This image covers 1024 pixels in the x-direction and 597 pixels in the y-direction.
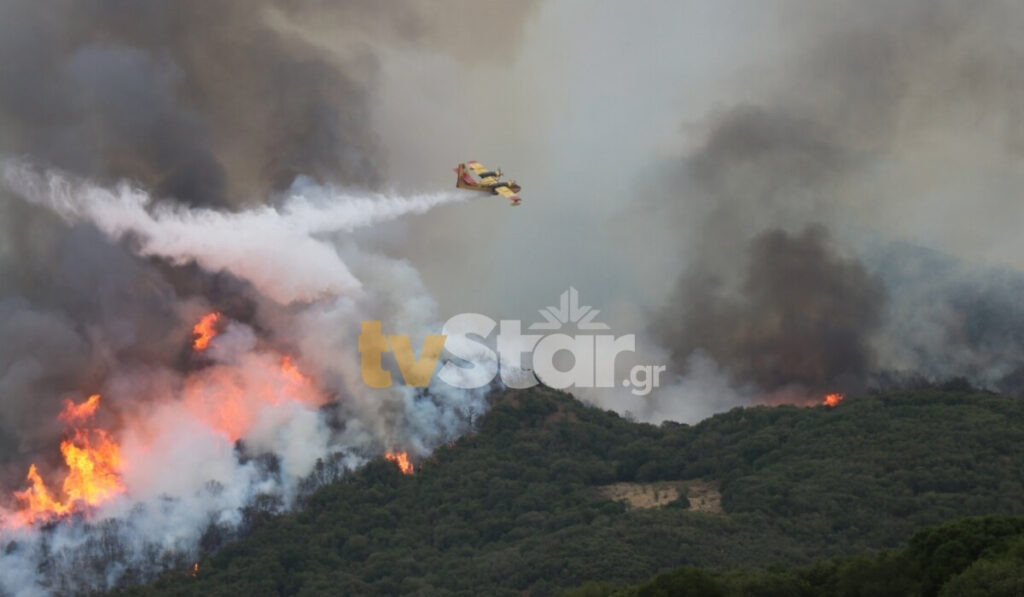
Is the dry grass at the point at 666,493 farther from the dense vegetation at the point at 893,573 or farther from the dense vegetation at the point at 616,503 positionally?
the dense vegetation at the point at 893,573

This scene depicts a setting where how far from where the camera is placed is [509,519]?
15162 centimetres

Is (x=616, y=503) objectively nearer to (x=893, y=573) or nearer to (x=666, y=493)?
(x=666, y=493)

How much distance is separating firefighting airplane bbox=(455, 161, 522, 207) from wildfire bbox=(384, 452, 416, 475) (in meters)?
36.0

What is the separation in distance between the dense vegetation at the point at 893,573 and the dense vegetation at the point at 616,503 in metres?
21.9

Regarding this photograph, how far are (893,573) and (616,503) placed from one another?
5019cm

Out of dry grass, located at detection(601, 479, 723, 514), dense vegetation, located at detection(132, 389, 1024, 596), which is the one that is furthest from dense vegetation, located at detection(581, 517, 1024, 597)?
dry grass, located at detection(601, 479, 723, 514)

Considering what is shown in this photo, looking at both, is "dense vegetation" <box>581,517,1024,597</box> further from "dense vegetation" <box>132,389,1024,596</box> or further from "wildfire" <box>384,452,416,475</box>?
"wildfire" <box>384,452,416,475</box>

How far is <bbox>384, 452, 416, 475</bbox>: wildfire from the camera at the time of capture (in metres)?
158

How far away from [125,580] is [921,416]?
70146 mm

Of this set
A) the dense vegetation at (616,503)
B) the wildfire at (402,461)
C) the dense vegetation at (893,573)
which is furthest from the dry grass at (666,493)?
the dense vegetation at (893,573)

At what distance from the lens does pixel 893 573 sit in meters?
102

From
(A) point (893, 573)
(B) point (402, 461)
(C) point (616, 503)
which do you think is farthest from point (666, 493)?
(A) point (893, 573)

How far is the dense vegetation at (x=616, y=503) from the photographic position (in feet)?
448

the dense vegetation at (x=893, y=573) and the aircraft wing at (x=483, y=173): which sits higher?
the aircraft wing at (x=483, y=173)
